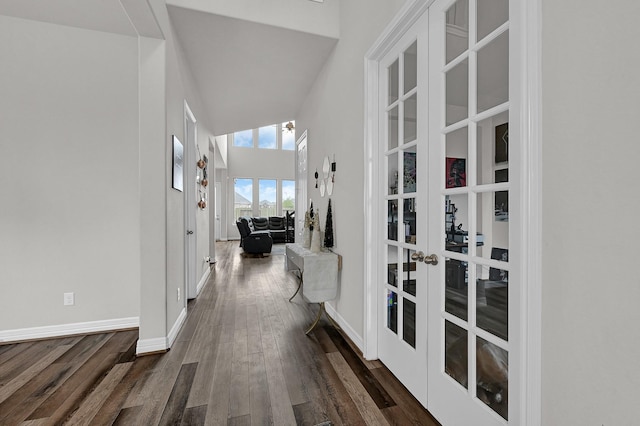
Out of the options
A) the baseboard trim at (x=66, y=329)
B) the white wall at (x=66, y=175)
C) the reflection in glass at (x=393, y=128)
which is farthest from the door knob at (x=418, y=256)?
the baseboard trim at (x=66, y=329)

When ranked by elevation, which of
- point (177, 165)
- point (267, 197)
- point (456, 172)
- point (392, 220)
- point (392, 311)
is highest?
point (267, 197)

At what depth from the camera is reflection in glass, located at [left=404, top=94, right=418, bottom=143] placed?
6.03 feet

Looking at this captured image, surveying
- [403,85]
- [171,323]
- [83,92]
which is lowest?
[171,323]

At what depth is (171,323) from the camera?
2584 millimetres

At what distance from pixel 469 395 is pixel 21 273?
3605 mm

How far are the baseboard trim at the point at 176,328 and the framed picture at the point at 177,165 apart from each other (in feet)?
4.10

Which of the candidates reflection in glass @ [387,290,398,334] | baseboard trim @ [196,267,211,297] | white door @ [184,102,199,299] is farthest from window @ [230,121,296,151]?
reflection in glass @ [387,290,398,334]

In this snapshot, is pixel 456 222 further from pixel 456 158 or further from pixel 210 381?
pixel 210 381

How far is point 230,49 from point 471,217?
2978mm

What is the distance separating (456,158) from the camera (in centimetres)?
150

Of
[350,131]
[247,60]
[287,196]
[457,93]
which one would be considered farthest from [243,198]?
[457,93]
